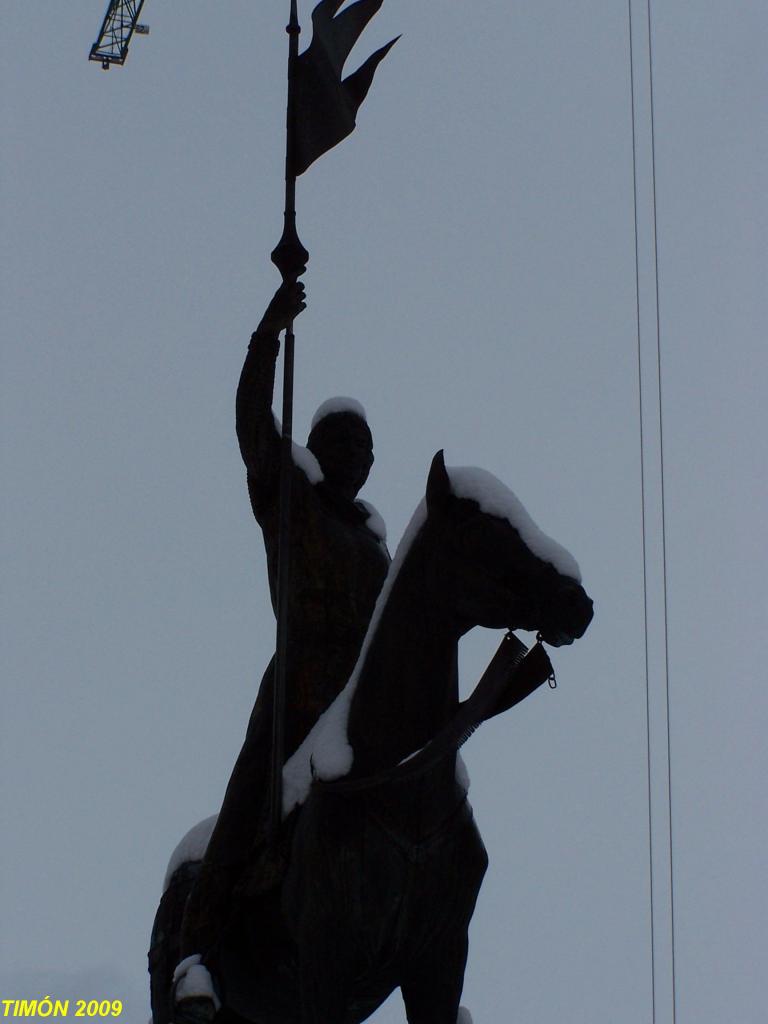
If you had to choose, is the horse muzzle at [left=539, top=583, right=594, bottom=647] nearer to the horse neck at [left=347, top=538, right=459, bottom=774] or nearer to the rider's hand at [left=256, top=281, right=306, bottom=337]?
the horse neck at [left=347, top=538, right=459, bottom=774]

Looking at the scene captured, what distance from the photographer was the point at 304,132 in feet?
39.1

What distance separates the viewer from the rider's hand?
36.2 ft

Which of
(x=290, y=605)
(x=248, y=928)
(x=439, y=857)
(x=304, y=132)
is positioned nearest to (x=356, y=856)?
(x=439, y=857)

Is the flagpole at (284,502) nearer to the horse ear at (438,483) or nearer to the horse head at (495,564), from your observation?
the horse head at (495,564)

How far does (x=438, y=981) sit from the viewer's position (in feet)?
32.7

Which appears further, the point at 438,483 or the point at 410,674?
the point at 410,674

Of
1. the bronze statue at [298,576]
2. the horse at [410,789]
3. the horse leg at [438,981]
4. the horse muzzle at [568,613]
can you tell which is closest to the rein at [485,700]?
the horse at [410,789]

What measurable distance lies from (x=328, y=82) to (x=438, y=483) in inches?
124

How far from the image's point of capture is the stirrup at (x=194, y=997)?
1027cm

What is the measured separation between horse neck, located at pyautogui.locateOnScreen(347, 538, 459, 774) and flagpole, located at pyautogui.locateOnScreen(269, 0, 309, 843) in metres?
0.66

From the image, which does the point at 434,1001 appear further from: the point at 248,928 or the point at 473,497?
the point at 473,497

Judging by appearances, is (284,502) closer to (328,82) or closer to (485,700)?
(485,700)

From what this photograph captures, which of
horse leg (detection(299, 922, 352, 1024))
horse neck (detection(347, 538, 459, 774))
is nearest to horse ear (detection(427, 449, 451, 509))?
horse neck (detection(347, 538, 459, 774))

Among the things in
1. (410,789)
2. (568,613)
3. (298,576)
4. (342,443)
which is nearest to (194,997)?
(410,789)
